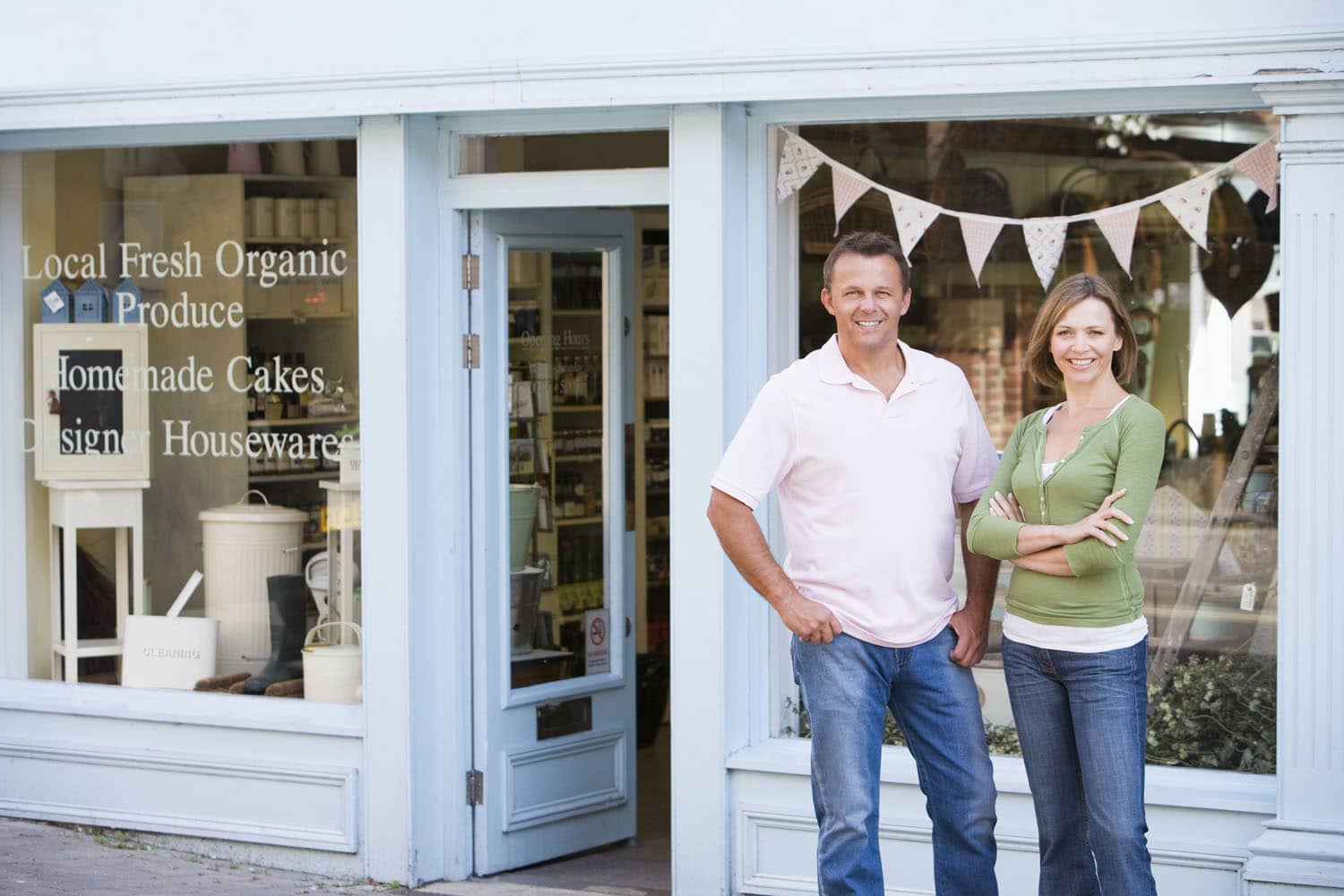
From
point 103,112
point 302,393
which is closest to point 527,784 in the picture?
point 302,393

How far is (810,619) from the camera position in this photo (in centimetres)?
401

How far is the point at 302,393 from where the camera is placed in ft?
20.8

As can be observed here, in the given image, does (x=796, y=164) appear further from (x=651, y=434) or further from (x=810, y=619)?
(x=651, y=434)

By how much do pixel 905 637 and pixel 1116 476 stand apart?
0.63 m

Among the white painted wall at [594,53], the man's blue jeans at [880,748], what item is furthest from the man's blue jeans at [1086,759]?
the white painted wall at [594,53]

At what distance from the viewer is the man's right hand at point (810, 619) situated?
13.1ft

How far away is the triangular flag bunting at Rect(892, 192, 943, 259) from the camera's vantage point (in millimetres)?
5590

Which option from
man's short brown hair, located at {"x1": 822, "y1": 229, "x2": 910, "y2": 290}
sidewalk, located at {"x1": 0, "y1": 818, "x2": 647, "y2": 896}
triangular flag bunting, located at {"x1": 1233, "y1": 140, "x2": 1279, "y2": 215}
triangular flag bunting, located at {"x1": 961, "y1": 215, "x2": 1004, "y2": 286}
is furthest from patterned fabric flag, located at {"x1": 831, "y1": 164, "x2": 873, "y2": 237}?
sidewalk, located at {"x1": 0, "y1": 818, "x2": 647, "y2": 896}

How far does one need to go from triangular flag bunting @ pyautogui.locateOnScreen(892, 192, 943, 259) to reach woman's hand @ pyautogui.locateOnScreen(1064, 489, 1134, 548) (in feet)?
6.20

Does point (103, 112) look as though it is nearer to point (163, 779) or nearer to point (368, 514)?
point (368, 514)

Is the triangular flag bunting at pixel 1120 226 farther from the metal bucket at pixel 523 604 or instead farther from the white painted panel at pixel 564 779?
the white painted panel at pixel 564 779

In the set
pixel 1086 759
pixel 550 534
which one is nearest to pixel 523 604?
pixel 550 534

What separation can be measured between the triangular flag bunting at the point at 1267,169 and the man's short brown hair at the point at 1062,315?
3.63 feet

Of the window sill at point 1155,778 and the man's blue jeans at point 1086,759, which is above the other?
the man's blue jeans at point 1086,759
